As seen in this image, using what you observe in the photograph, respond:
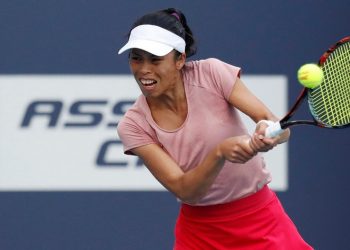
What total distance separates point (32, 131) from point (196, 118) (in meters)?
1.42

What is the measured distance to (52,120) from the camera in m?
4.80

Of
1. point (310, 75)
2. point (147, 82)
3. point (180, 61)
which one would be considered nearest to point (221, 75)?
A: point (180, 61)

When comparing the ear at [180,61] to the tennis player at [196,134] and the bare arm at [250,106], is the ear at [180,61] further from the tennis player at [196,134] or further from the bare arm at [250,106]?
the bare arm at [250,106]

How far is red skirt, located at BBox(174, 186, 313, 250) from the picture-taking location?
3.63m

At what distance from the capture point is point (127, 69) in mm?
4770

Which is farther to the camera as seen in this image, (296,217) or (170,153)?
(296,217)

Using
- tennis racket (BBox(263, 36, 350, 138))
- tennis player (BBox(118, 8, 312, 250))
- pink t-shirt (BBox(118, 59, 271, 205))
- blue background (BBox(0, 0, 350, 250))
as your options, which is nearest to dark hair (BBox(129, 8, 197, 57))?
tennis player (BBox(118, 8, 312, 250))

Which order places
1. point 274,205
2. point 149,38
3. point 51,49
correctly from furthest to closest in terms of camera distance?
1. point 51,49
2. point 274,205
3. point 149,38

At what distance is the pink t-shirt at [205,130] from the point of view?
3.53 metres

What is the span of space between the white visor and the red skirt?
0.52 meters

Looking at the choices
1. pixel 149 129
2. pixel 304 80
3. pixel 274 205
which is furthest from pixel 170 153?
pixel 304 80

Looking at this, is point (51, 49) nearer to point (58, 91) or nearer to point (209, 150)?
point (58, 91)

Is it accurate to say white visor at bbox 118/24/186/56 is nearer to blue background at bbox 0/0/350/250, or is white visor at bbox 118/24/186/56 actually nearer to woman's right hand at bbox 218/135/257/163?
woman's right hand at bbox 218/135/257/163

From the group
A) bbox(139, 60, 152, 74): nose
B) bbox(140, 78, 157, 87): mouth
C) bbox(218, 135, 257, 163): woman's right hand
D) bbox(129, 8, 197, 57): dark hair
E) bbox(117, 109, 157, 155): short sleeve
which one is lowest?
bbox(218, 135, 257, 163): woman's right hand
